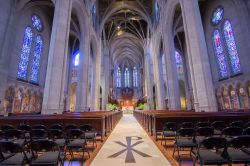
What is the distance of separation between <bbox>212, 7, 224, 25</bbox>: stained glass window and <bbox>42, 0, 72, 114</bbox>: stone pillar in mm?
17982

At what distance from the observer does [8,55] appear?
48.6 ft

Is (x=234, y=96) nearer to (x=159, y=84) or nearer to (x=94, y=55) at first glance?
(x=159, y=84)

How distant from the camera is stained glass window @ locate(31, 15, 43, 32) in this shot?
18781 mm

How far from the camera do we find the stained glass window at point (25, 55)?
55.6ft

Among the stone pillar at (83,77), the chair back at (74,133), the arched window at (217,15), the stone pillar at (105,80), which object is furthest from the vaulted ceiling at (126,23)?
the chair back at (74,133)

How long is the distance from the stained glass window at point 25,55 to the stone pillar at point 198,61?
18429 mm

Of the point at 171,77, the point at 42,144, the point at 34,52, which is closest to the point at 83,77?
the point at 34,52

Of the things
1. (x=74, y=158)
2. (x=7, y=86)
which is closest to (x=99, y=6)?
(x=7, y=86)

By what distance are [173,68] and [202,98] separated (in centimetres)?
708

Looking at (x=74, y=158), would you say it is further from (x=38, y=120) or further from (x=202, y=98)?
(x=202, y=98)

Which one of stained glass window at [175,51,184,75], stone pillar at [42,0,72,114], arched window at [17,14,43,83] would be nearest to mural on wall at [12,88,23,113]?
arched window at [17,14,43,83]

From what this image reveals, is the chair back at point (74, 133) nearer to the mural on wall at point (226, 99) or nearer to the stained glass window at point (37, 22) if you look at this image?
the mural on wall at point (226, 99)

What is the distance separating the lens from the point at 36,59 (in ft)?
63.5

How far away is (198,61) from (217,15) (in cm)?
1244
